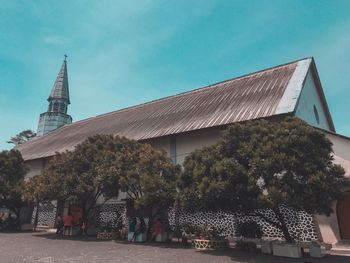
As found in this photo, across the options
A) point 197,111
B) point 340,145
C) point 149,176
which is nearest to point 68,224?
point 149,176

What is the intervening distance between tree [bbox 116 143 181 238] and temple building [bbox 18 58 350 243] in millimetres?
2460

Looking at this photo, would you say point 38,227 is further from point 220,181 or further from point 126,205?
point 220,181

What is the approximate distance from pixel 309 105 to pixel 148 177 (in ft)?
34.0

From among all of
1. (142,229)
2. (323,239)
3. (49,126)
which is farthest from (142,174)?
(49,126)

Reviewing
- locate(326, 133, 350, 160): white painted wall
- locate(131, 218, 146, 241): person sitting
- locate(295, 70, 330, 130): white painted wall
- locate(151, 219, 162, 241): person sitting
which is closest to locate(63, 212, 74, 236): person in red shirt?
locate(131, 218, 146, 241): person sitting

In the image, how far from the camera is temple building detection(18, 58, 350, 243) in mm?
12930

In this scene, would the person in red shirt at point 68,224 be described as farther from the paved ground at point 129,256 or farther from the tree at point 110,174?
the paved ground at point 129,256

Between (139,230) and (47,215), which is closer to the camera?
(139,230)

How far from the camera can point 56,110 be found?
1551 inches

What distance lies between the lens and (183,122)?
17531 millimetres

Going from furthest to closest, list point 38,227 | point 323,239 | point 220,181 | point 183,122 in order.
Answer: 1. point 38,227
2. point 183,122
3. point 323,239
4. point 220,181

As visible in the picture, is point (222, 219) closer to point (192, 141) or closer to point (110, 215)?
point (192, 141)

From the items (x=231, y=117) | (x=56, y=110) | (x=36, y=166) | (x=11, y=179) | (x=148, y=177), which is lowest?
(x=148, y=177)

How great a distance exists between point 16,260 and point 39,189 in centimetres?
629
